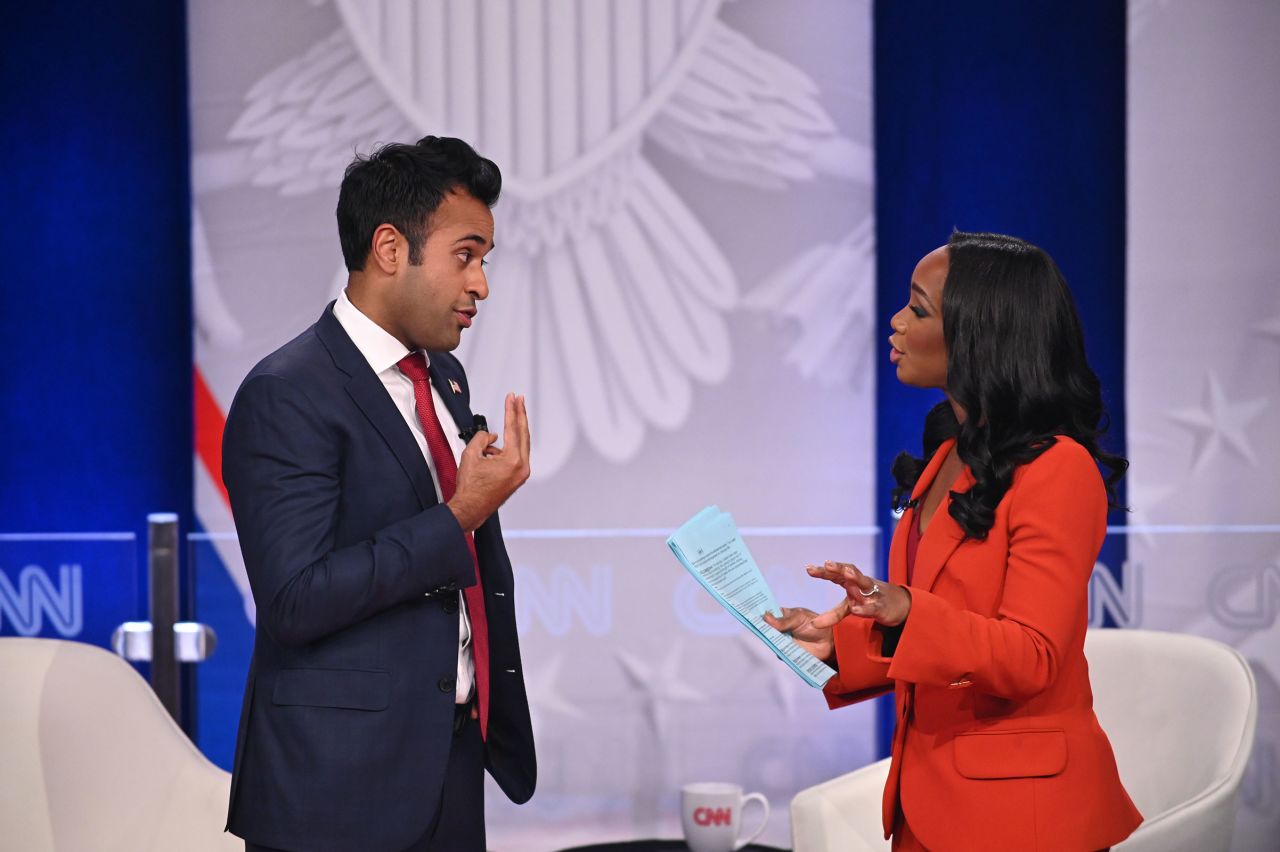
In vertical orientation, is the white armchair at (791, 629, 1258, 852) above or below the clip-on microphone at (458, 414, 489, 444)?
below

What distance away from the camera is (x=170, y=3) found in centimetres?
398

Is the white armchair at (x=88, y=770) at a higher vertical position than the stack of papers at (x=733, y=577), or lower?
lower

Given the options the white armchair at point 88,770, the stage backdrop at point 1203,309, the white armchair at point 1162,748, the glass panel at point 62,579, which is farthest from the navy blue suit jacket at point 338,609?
the stage backdrop at point 1203,309

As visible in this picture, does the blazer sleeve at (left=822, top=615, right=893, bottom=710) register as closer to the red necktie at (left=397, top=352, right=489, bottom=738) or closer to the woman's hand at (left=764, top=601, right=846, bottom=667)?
the woman's hand at (left=764, top=601, right=846, bottom=667)

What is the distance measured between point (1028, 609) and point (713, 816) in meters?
1.32

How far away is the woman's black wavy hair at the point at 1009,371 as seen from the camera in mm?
1716

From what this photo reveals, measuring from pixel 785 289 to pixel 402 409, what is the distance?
7.14 ft

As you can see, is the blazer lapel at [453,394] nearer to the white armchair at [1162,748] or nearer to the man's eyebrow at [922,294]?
the man's eyebrow at [922,294]

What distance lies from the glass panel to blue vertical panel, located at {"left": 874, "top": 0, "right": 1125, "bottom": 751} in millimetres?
2334

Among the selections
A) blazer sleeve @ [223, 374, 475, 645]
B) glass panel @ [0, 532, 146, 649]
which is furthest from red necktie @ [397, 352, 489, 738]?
glass panel @ [0, 532, 146, 649]

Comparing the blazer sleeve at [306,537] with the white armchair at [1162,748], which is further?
the white armchair at [1162,748]

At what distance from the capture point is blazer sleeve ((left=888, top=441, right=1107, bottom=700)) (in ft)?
5.26

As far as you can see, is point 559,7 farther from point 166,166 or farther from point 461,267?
point 461,267

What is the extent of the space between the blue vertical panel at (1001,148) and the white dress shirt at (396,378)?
2.23 metres
